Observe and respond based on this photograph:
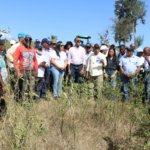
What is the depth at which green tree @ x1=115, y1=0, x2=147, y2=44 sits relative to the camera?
112 ft

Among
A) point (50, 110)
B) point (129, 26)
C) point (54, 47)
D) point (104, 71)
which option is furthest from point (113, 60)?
point (129, 26)

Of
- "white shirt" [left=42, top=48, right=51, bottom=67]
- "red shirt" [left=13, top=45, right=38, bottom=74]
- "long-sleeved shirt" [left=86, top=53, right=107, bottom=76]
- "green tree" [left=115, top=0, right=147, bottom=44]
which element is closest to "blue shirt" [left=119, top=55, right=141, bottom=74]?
"long-sleeved shirt" [left=86, top=53, right=107, bottom=76]

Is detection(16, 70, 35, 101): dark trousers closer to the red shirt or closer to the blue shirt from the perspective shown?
the red shirt

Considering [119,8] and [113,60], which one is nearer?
[113,60]

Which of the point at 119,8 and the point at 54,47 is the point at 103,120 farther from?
the point at 119,8

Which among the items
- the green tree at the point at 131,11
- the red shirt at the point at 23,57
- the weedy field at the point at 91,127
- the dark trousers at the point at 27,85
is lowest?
the weedy field at the point at 91,127

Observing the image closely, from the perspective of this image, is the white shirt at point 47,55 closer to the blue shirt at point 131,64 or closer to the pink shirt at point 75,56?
the pink shirt at point 75,56

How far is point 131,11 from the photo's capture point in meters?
34.3

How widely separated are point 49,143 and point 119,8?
37.2 m

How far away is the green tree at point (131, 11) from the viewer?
112 feet

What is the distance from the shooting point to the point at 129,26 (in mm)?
34656

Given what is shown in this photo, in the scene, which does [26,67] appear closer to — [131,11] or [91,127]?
[91,127]

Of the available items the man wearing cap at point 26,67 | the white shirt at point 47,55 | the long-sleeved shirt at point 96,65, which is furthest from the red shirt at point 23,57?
the long-sleeved shirt at point 96,65

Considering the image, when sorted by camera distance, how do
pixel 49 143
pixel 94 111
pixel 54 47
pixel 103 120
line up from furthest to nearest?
pixel 54 47 → pixel 94 111 → pixel 103 120 → pixel 49 143
